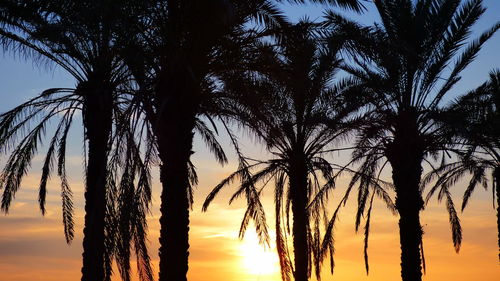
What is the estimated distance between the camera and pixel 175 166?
46.4ft

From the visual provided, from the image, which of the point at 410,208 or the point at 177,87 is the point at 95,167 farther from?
the point at 410,208

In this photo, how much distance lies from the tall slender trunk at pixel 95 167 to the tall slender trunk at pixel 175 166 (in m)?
3.47

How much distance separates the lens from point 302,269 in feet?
71.6

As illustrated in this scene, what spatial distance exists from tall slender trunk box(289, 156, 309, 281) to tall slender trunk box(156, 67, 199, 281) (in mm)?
8293

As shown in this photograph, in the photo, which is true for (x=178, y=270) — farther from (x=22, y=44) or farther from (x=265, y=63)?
(x=22, y=44)

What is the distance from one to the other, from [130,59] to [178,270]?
4.24m

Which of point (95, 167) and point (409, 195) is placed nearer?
point (95, 167)

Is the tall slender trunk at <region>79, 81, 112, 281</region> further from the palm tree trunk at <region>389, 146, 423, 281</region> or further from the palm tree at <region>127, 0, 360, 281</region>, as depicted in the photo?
the palm tree trunk at <region>389, 146, 423, 281</region>

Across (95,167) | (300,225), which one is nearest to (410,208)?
(300,225)

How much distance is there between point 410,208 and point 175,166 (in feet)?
30.2

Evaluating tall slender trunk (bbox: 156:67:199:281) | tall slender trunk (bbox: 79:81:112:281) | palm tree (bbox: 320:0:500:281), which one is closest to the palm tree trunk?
palm tree (bbox: 320:0:500:281)

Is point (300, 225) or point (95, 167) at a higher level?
point (95, 167)

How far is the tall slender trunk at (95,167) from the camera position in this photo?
17250 mm

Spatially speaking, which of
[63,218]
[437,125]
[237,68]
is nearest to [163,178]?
[237,68]
